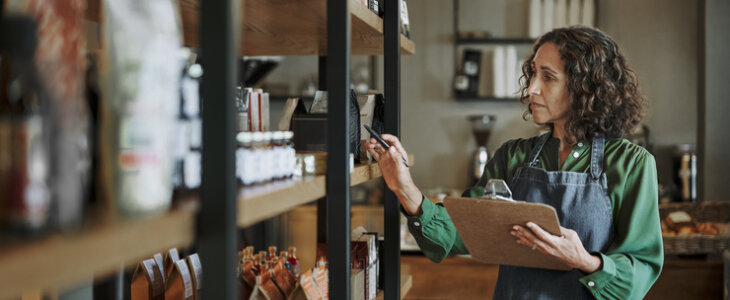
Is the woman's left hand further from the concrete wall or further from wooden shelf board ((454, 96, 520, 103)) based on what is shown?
the concrete wall

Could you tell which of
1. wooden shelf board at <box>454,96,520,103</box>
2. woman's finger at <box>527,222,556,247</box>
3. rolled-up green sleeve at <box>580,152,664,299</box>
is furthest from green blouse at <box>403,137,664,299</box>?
wooden shelf board at <box>454,96,520,103</box>

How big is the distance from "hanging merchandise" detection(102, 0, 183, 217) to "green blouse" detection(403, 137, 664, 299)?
1.44m

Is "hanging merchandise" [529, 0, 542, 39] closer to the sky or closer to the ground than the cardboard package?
closer to the sky

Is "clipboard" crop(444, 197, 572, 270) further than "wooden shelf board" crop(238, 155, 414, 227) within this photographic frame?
Yes

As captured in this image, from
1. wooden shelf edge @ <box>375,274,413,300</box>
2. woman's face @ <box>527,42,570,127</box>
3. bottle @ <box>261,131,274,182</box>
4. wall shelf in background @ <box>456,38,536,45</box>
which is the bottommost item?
wooden shelf edge @ <box>375,274,413,300</box>

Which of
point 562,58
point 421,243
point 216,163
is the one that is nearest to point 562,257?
point 421,243

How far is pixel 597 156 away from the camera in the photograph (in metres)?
2.08

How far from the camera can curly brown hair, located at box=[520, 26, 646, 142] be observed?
2.11 metres

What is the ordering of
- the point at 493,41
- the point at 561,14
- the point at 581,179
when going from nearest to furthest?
1. the point at 581,179
2. the point at 561,14
3. the point at 493,41

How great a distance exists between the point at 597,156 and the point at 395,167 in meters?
0.70

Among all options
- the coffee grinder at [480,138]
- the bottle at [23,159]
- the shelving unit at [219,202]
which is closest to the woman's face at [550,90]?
the shelving unit at [219,202]

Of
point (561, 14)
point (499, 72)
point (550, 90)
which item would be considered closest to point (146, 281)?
point (550, 90)

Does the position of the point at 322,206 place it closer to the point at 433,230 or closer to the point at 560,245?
the point at 433,230

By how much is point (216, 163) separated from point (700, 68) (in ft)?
19.1
